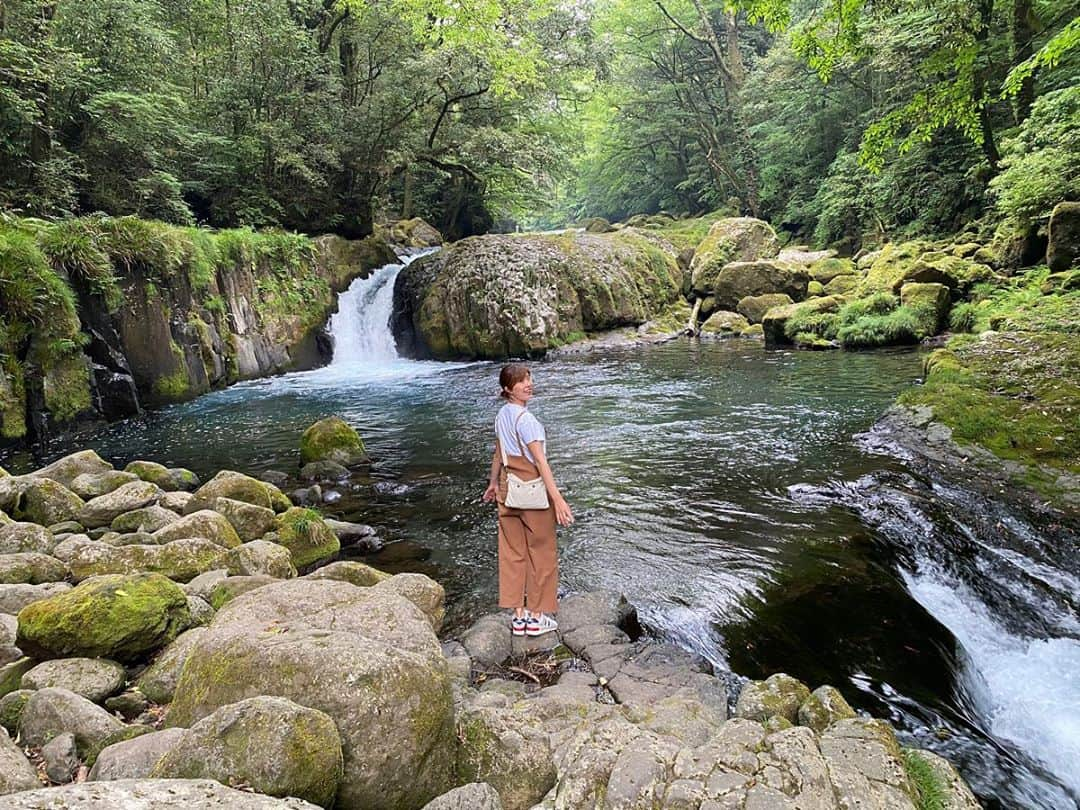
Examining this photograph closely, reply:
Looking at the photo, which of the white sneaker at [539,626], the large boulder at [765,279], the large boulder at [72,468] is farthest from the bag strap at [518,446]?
the large boulder at [765,279]

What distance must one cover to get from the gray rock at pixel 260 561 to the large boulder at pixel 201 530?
0.32 metres

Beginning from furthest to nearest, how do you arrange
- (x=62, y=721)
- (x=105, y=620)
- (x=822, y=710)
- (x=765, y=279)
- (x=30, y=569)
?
(x=765, y=279) < (x=30, y=569) < (x=105, y=620) < (x=822, y=710) < (x=62, y=721)

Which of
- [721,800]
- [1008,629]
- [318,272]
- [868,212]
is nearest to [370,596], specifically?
[721,800]

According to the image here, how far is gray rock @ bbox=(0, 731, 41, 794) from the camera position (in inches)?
75.9

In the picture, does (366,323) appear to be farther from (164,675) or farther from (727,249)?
(164,675)

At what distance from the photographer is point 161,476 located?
7547mm

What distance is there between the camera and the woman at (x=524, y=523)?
4055 millimetres

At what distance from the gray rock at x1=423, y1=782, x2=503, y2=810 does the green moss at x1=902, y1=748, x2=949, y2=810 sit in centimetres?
155

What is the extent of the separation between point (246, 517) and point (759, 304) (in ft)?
59.9

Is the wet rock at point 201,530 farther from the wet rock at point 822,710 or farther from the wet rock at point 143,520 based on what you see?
the wet rock at point 822,710

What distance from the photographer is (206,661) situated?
2572 mm

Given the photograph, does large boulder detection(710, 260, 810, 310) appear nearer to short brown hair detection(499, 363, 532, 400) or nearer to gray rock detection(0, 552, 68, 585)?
short brown hair detection(499, 363, 532, 400)

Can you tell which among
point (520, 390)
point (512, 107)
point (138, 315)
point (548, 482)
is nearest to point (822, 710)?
point (548, 482)

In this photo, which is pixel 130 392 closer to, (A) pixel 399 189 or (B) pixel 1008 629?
(B) pixel 1008 629
